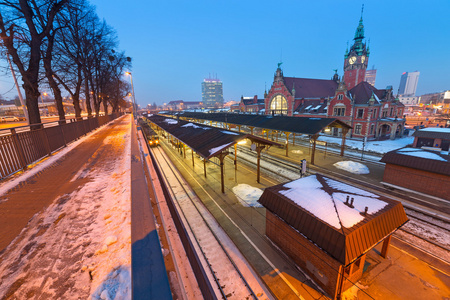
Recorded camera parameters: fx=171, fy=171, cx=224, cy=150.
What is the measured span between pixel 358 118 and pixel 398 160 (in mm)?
24251

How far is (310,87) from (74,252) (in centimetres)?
6184

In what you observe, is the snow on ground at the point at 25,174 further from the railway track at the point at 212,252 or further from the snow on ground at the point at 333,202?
the snow on ground at the point at 333,202

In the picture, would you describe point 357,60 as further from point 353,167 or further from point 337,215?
point 337,215

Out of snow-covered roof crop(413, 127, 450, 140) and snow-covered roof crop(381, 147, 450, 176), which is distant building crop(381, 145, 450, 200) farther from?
snow-covered roof crop(413, 127, 450, 140)

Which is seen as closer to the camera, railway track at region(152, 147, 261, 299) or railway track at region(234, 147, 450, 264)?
railway track at region(152, 147, 261, 299)

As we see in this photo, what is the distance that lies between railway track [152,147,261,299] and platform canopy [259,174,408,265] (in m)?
2.74

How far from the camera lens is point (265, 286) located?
6.07m

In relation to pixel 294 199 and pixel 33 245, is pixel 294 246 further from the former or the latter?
pixel 33 245

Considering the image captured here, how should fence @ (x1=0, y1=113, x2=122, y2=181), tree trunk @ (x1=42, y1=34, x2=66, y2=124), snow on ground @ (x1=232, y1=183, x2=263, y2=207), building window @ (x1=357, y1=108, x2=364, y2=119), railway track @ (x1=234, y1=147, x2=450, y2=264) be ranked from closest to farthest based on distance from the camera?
fence @ (x1=0, y1=113, x2=122, y2=181), railway track @ (x1=234, y1=147, x2=450, y2=264), snow on ground @ (x1=232, y1=183, x2=263, y2=207), tree trunk @ (x1=42, y1=34, x2=66, y2=124), building window @ (x1=357, y1=108, x2=364, y2=119)

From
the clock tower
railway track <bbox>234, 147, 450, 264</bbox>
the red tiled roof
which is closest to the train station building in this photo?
railway track <bbox>234, 147, 450, 264</bbox>

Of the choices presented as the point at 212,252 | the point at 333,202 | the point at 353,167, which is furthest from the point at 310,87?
the point at 212,252

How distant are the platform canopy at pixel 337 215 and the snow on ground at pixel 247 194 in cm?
330

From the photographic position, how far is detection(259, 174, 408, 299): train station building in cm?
552

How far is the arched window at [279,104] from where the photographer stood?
162 feet
